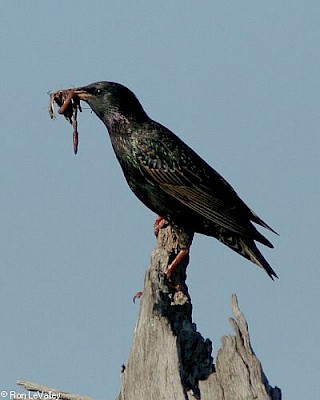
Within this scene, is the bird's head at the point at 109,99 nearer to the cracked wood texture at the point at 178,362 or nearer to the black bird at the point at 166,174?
the black bird at the point at 166,174

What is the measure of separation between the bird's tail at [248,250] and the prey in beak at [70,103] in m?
1.65

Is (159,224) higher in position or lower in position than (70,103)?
lower

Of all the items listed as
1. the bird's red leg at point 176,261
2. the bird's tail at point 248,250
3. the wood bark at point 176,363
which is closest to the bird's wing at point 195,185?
the bird's tail at point 248,250

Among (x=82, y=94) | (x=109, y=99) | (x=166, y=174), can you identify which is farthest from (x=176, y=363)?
(x=82, y=94)

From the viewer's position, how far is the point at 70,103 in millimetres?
10305

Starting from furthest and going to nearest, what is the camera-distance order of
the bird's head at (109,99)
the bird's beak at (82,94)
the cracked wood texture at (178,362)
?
the bird's beak at (82,94) → the bird's head at (109,99) → the cracked wood texture at (178,362)

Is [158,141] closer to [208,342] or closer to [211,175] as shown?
[211,175]

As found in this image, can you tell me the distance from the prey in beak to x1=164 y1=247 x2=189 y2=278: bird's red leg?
1749mm

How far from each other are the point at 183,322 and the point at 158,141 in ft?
8.53

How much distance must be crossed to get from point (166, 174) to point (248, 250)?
1.04 metres

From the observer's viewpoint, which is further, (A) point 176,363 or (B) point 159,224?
(B) point 159,224

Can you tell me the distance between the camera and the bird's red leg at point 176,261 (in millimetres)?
8516

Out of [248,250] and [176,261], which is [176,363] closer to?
[176,261]

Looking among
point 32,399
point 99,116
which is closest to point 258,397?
point 32,399
